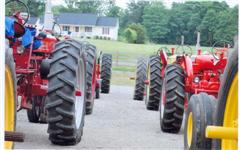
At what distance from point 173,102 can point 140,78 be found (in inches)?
178

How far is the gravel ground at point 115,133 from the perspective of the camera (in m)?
5.52

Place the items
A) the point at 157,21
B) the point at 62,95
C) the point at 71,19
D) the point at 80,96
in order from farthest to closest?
the point at 71,19 → the point at 80,96 → the point at 157,21 → the point at 62,95

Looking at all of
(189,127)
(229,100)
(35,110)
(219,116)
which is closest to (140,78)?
(35,110)

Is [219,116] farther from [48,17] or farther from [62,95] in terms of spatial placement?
[48,17]

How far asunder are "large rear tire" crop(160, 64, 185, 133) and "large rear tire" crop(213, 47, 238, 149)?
3.76 metres

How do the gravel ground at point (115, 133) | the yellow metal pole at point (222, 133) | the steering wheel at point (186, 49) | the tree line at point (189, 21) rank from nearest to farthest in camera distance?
the yellow metal pole at point (222, 133)
the tree line at point (189, 21)
the gravel ground at point (115, 133)
the steering wheel at point (186, 49)

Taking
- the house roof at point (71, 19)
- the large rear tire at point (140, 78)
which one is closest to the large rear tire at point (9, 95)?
the large rear tire at point (140, 78)

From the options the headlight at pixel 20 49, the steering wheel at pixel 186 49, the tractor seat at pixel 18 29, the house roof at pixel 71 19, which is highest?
the house roof at pixel 71 19

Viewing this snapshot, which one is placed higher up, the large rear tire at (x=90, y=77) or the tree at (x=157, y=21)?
the tree at (x=157, y=21)

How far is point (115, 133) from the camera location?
21.2 feet

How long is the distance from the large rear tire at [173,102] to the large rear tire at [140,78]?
424 cm

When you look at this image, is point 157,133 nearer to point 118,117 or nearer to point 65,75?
point 118,117

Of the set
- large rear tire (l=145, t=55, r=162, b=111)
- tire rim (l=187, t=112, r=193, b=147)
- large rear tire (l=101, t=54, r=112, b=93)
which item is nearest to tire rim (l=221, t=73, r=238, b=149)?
tire rim (l=187, t=112, r=193, b=147)

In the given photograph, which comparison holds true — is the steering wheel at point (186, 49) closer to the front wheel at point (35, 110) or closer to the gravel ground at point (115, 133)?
the gravel ground at point (115, 133)
